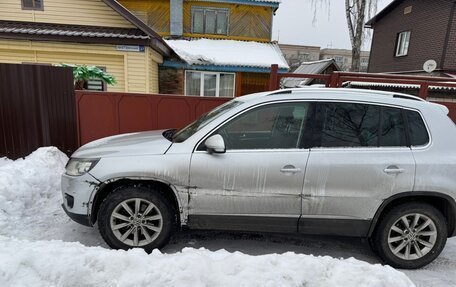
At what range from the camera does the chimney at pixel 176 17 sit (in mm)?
15041

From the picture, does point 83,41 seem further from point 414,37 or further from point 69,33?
point 414,37

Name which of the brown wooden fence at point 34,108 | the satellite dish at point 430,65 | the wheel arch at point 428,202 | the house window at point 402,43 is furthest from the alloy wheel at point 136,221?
the house window at point 402,43

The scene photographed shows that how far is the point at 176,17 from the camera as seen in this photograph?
15.2 m

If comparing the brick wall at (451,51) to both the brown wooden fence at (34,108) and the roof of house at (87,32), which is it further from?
the brown wooden fence at (34,108)

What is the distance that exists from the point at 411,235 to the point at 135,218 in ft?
9.10

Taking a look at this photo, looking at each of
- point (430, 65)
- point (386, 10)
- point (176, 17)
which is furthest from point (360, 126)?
point (386, 10)

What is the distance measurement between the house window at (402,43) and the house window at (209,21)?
11.8 meters

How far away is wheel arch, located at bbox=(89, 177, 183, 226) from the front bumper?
42 millimetres

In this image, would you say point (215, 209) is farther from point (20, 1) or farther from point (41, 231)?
point (20, 1)

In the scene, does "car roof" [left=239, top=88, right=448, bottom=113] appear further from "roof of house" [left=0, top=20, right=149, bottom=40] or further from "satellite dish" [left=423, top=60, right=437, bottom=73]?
"satellite dish" [left=423, top=60, right=437, bottom=73]

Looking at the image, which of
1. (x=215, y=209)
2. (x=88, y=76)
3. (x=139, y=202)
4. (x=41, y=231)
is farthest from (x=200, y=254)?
(x=88, y=76)

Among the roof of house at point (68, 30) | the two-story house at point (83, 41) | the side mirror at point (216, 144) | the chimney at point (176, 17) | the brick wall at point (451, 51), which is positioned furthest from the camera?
the brick wall at point (451, 51)

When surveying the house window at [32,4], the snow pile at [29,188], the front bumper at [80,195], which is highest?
the house window at [32,4]

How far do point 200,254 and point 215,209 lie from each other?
598 mm
